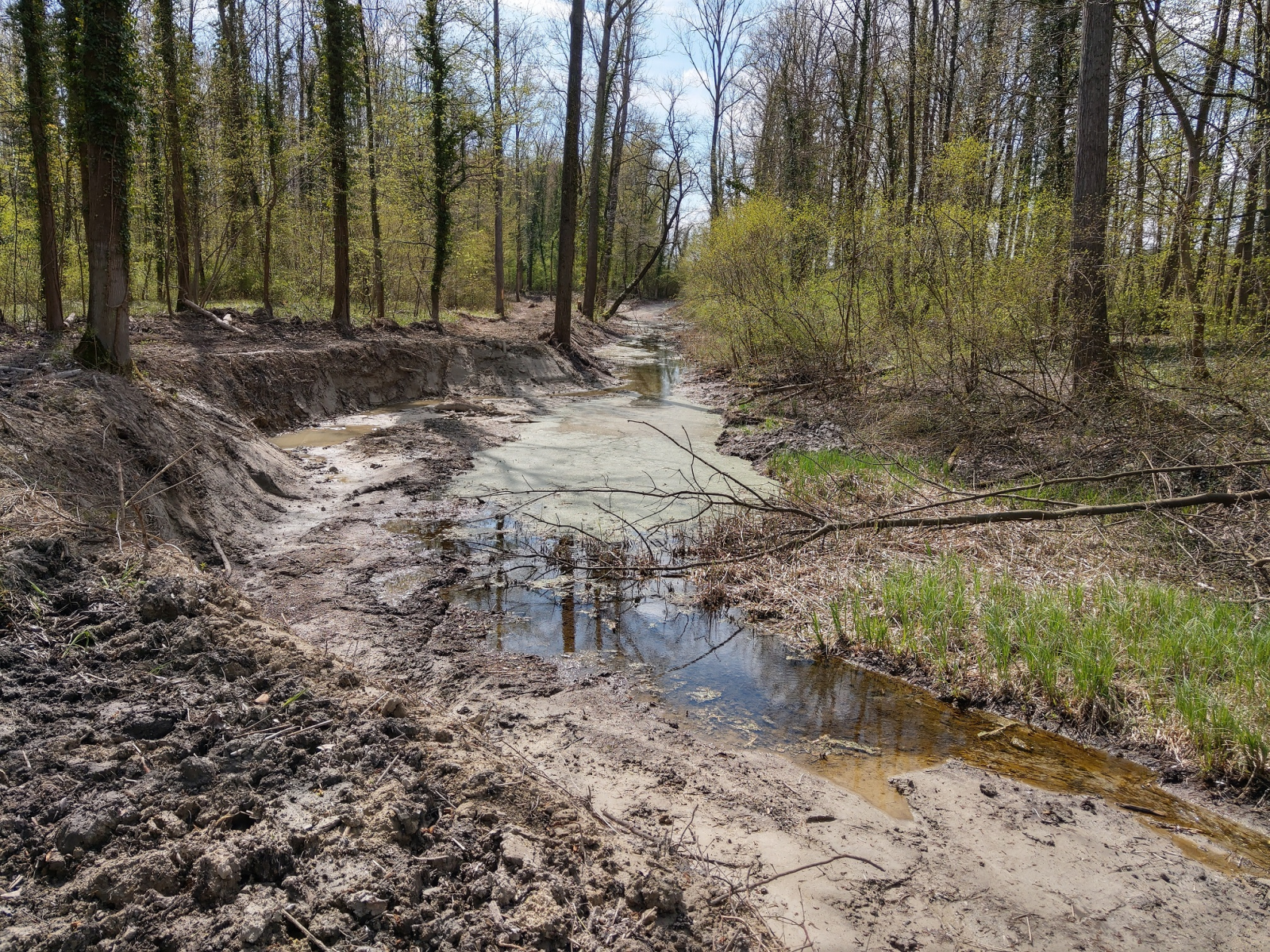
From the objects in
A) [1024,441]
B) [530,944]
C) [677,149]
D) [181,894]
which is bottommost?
[530,944]

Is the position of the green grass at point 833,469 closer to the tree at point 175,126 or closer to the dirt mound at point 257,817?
the dirt mound at point 257,817

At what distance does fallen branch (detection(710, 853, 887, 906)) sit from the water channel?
1.55 feet

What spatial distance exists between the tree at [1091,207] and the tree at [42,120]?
13.6 meters

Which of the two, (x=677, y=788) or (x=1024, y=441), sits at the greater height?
(x=1024, y=441)

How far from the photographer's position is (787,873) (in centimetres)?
280

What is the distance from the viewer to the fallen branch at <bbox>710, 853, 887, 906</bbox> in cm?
259

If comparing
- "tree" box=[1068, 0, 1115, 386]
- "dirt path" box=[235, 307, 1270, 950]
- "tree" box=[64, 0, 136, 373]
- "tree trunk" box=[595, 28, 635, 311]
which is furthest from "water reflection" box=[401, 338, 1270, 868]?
"tree trunk" box=[595, 28, 635, 311]

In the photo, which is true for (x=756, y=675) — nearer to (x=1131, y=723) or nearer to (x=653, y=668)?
(x=653, y=668)

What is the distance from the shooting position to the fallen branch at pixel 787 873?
2.59 m

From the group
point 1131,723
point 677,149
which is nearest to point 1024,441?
point 1131,723

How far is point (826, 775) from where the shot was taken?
3.74 m

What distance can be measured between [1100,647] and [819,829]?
8.23 ft

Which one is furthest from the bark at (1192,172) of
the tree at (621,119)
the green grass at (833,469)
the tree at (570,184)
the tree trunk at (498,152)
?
the tree at (621,119)

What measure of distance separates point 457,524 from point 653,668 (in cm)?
345
